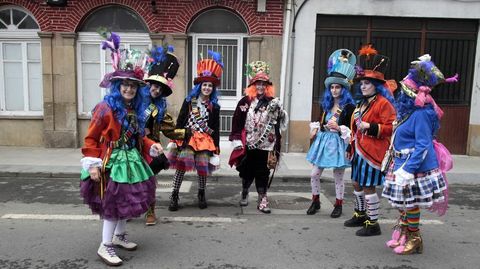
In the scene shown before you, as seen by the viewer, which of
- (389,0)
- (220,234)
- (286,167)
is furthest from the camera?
(389,0)

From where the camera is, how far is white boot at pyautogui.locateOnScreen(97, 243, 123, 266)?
4061 mm

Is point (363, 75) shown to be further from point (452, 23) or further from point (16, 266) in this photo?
point (452, 23)

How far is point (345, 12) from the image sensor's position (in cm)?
1034

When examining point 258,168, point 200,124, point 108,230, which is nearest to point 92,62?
point 200,124

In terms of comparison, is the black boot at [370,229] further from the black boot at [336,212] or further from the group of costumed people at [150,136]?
the group of costumed people at [150,136]

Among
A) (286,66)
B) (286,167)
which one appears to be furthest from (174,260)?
(286,66)

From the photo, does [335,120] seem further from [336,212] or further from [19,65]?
[19,65]

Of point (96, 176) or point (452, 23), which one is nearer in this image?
point (96, 176)

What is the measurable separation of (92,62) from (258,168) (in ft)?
21.6

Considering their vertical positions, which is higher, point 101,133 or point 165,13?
point 165,13

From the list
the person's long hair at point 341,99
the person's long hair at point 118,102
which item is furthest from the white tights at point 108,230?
the person's long hair at point 341,99

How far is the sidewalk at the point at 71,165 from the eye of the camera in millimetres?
8211

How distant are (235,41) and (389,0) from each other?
12.0ft

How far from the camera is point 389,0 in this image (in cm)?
1037
